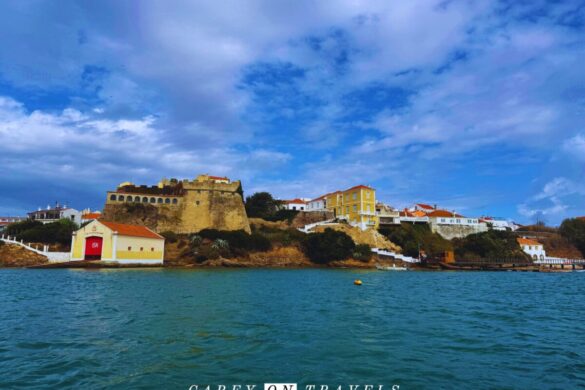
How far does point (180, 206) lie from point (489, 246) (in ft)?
166

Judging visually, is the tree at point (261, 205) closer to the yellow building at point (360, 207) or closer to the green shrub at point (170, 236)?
the yellow building at point (360, 207)

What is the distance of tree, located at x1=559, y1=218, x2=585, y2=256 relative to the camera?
269 feet

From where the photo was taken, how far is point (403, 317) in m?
14.9

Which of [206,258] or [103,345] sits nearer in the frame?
[103,345]

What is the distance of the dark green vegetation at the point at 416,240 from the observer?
62469 mm

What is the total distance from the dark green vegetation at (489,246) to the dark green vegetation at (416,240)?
7.48 ft

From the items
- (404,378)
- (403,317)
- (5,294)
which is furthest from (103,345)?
(5,294)

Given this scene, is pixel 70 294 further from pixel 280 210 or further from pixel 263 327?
pixel 280 210

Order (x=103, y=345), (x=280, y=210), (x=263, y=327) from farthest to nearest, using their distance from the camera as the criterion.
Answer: (x=280, y=210) < (x=263, y=327) < (x=103, y=345)

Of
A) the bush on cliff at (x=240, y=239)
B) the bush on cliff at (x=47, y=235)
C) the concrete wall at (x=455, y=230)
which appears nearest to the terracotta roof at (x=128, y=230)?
the bush on cliff at (x=47, y=235)

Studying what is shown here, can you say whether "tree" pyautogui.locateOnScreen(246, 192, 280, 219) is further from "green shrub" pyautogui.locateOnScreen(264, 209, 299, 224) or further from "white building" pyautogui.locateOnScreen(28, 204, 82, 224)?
"white building" pyautogui.locateOnScreen(28, 204, 82, 224)

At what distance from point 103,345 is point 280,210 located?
2587 inches

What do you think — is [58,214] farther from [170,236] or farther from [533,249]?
[533,249]

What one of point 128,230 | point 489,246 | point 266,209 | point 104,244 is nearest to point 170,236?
point 128,230
